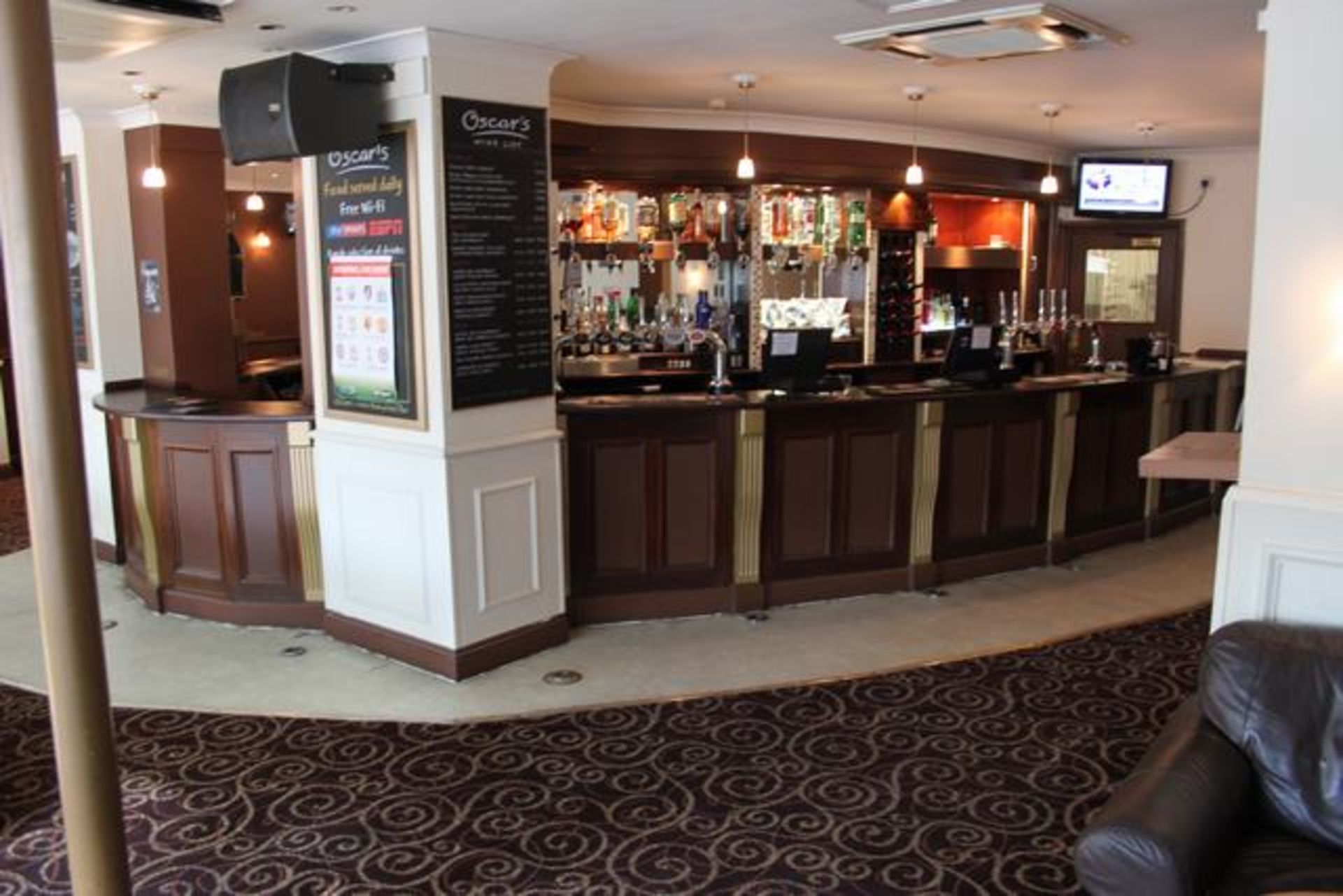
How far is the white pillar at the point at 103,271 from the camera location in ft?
21.0

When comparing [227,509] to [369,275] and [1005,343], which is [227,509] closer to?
[369,275]

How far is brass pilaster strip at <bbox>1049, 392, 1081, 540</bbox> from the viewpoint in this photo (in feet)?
20.5

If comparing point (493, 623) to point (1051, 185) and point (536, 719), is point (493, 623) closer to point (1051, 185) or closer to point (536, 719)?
point (536, 719)

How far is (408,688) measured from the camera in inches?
180

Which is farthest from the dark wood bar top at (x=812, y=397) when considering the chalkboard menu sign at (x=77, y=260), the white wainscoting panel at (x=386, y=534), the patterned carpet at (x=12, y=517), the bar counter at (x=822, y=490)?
the patterned carpet at (x=12, y=517)

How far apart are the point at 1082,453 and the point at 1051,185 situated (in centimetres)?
288

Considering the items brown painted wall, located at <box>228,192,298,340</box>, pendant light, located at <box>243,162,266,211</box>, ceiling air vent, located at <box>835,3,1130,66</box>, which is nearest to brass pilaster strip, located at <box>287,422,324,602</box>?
ceiling air vent, located at <box>835,3,1130,66</box>

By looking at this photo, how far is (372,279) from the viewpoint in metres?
4.65

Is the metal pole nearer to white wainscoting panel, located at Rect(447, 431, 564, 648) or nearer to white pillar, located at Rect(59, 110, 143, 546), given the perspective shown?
white wainscoting panel, located at Rect(447, 431, 564, 648)

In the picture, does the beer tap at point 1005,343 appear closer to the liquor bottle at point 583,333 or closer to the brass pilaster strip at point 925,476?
the brass pilaster strip at point 925,476

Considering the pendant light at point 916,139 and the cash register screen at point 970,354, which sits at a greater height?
the pendant light at point 916,139

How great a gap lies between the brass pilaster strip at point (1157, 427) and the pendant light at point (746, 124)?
9.40 ft

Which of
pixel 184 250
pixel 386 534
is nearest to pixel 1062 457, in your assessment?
pixel 386 534

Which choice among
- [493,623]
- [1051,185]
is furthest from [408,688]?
[1051,185]
